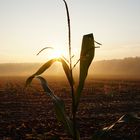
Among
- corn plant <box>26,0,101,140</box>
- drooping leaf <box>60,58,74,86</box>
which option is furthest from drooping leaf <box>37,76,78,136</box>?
drooping leaf <box>60,58,74,86</box>

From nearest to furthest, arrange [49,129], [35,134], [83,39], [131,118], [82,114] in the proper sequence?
[131,118], [83,39], [35,134], [49,129], [82,114]

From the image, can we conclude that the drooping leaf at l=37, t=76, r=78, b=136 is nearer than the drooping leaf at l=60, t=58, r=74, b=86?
No

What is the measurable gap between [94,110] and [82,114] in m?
1.31

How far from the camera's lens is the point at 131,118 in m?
1.92

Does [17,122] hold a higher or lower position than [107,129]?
lower

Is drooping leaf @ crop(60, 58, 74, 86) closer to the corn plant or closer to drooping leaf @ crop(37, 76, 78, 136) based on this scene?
the corn plant

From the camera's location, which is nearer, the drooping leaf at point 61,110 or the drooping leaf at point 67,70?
the drooping leaf at point 67,70

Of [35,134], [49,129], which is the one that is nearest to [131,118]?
[35,134]

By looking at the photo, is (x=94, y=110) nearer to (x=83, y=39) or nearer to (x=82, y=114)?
(x=82, y=114)

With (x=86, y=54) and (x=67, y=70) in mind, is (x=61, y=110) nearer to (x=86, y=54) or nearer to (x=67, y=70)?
(x=67, y=70)

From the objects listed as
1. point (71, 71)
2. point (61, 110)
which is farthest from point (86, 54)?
point (61, 110)

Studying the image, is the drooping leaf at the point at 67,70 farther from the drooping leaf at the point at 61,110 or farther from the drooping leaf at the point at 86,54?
the drooping leaf at the point at 61,110

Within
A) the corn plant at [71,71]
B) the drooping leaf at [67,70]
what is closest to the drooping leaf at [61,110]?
the corn plant at [71,71]

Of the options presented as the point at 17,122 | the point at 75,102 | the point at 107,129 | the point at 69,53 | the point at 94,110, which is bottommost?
the point at 94,110
